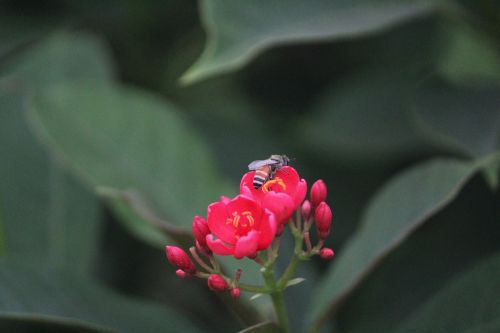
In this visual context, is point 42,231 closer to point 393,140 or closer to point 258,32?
point 258,32

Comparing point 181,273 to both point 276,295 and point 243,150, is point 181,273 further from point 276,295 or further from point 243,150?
point 243,150

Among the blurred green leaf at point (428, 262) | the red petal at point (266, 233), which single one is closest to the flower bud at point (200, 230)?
the red petal at point (266, 233)

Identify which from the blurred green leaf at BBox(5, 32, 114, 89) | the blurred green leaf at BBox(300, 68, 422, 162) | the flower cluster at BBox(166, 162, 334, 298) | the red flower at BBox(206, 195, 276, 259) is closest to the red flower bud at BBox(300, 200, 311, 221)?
the flower cluster at BBox(166, 162, 334, 298)

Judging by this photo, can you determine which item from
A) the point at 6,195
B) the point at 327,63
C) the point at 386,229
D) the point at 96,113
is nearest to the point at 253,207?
the point at 386,229

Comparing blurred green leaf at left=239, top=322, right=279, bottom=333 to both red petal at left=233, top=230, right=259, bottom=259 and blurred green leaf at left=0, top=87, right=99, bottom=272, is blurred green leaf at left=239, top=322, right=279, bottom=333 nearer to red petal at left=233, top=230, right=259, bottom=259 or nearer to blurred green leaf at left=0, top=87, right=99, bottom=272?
red petal at left=233, top=230, right=259, bottom=259

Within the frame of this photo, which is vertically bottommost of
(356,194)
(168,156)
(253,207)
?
(356,194)

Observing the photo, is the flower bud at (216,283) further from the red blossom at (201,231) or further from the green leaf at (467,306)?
the green leaf at (467,306)

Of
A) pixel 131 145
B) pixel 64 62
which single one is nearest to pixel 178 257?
pixel 131 145
